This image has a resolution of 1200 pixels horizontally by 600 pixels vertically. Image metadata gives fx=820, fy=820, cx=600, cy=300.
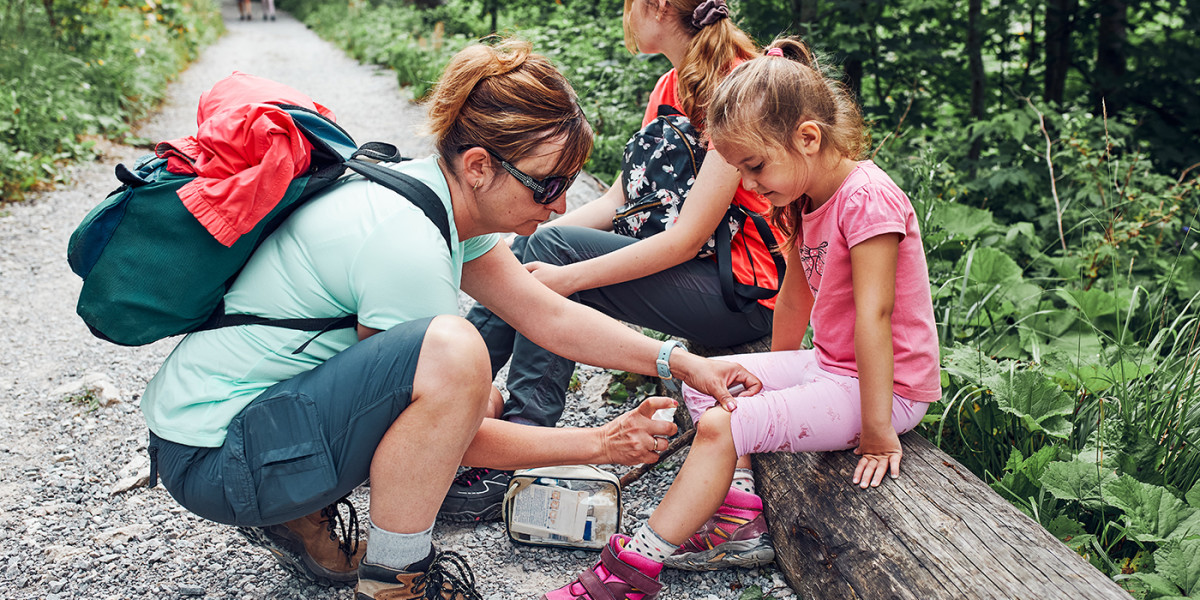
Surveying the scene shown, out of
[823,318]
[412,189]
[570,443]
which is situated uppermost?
[412,189]

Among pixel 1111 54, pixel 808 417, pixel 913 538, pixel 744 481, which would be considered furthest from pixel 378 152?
pixel 1111 54

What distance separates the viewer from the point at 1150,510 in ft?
5.87

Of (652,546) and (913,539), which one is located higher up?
(913,539)

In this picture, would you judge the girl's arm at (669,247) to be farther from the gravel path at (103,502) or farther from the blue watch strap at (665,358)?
the gravel path at (103,502)

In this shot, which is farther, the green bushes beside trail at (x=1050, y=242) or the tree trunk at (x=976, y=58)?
the tree trunk at (x=976, y=58)

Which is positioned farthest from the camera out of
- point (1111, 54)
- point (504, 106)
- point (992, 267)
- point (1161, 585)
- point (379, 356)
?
point (1111, 54)

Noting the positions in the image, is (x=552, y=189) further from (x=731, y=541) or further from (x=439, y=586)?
(x=731, y=541)

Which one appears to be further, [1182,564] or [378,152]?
[378,152]

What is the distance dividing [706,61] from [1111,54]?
481cm

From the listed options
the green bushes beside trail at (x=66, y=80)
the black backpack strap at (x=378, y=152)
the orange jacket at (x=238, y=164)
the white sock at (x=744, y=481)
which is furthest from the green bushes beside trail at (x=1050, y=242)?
the green bushes beside trail at (x=66, y=80)

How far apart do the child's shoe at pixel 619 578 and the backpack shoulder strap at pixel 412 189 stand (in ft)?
2.77

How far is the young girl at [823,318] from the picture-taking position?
189 cm

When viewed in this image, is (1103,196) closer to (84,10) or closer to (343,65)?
(84,10)

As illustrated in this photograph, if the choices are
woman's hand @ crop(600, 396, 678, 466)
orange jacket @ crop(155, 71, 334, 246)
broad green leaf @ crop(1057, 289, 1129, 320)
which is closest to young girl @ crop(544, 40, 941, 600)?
woman's hand @ crop(600, 396, 678, 466)
